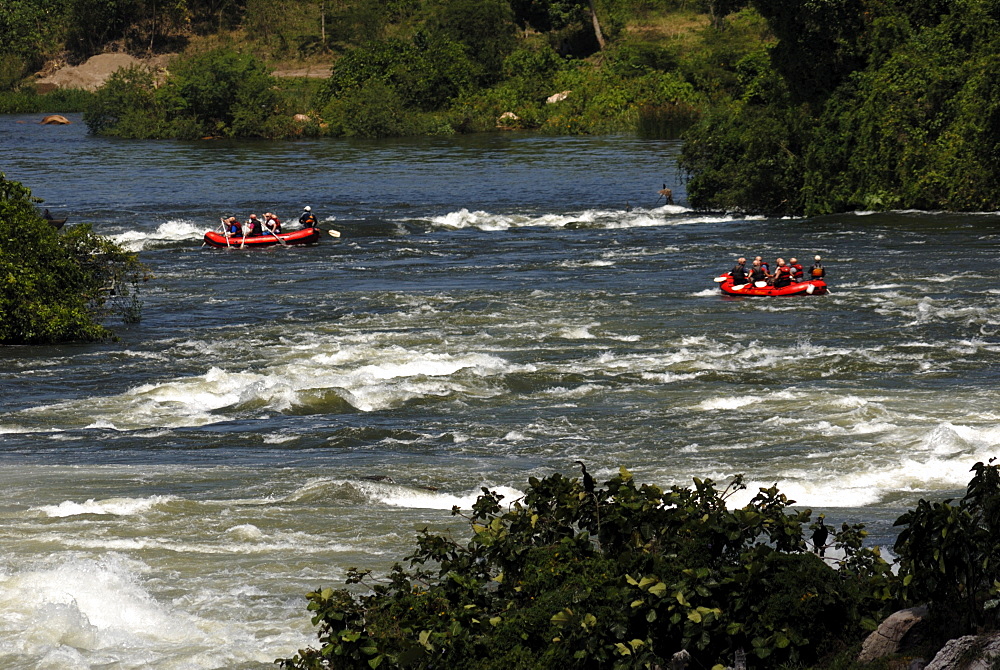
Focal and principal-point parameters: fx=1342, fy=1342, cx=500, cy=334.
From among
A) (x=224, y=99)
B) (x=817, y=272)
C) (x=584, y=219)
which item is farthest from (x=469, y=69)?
(x=817, y=272)

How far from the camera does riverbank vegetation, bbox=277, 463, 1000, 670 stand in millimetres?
8156

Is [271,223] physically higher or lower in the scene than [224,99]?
lower

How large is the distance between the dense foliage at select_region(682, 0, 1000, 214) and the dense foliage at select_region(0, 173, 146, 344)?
848 inches

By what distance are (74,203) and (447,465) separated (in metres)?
31.9

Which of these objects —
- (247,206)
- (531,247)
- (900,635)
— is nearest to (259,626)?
(900,635)

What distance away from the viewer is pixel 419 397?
67.0 feet

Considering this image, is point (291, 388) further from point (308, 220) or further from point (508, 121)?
point (508, 121)

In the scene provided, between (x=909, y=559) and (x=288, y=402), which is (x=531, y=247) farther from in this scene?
(x=909, y=559)

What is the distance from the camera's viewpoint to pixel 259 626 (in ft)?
36.4

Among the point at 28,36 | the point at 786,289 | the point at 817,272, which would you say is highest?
Result: the point at 28,36

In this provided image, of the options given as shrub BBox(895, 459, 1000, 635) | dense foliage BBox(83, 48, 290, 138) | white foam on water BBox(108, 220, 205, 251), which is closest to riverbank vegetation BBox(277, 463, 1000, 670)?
shrub BBox(895, 459, 1000, 635)

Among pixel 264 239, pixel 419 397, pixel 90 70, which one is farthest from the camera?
pixel 90 70

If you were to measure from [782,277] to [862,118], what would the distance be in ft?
42.6

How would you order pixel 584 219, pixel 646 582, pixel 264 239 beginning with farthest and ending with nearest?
pixel 584 219 → pixel 264 239 → pixel 646 582
